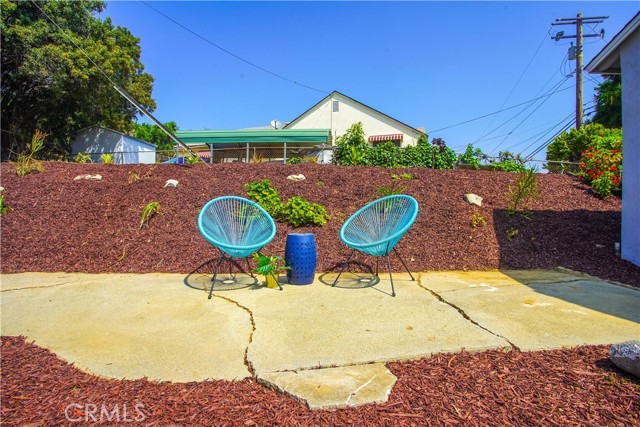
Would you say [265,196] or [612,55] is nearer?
[612,55]

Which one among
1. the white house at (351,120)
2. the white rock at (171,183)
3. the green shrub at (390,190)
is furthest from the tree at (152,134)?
the green shrub at (390,190)

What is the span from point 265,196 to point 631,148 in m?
4.73

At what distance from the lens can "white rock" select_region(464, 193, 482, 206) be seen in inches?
219

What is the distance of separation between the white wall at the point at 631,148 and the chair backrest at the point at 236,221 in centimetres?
415

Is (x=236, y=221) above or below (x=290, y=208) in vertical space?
below

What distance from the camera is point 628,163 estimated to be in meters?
4.27

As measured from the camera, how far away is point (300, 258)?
3336 mm

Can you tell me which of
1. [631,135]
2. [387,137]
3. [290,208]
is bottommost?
[290,208]

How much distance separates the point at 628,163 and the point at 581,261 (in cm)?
132

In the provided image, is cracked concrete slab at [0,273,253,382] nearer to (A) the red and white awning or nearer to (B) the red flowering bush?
(B) the red flowering bush

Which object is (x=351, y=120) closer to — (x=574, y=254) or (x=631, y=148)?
(x=631, y=148)

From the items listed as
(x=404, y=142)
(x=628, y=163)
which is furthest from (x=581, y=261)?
(x=404, y=142)

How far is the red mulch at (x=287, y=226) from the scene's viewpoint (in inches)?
166

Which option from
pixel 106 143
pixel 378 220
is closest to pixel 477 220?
pixel 378 220
